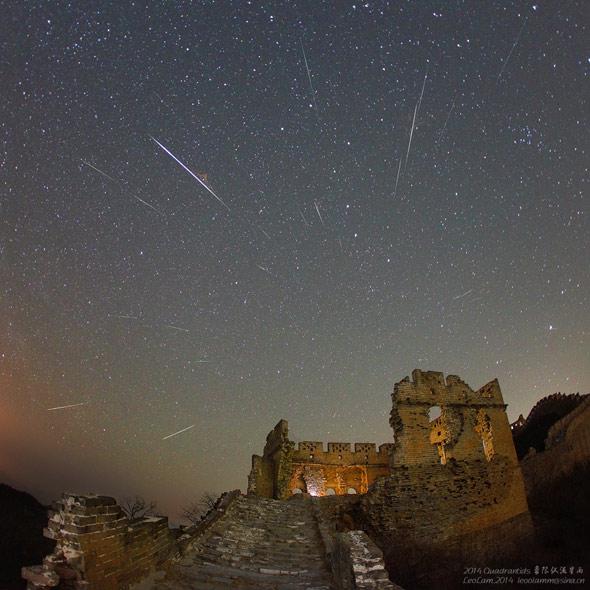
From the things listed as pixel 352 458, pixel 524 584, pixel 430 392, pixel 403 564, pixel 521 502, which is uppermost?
pixel 430 392

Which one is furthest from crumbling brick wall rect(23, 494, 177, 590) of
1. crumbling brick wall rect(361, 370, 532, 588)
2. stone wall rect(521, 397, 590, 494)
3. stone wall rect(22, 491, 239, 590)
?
stone wall rect(521, 397, 590, 494)

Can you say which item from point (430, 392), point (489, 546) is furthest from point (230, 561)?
point (430, 392)

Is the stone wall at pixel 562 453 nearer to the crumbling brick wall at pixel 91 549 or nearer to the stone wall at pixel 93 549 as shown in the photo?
the stone wall at pixel 93 549

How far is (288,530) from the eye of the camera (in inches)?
428

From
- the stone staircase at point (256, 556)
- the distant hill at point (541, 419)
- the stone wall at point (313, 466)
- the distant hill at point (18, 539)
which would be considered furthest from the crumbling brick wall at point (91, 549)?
the distant hill at point (541, 419)

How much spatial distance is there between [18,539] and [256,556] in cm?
3147

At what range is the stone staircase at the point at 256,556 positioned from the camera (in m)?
6.84

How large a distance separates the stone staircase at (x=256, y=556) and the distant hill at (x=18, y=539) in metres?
22.7

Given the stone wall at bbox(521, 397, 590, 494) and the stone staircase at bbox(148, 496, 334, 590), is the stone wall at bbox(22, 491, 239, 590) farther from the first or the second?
the stone wall at bbox(521, 397, 590, 494)

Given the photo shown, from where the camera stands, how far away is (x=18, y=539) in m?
29.5

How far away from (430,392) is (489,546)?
657 centimetres

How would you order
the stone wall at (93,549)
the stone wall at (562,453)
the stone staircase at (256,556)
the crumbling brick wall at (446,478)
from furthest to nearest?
the stone wall at (562,453), the crumbling brick wall at (446,478), the stone staircase at (256,556), the stone wall at (93,549)

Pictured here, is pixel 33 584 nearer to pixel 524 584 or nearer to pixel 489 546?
pixel 524 584

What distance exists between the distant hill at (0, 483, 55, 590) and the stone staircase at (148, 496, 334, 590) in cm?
2269
